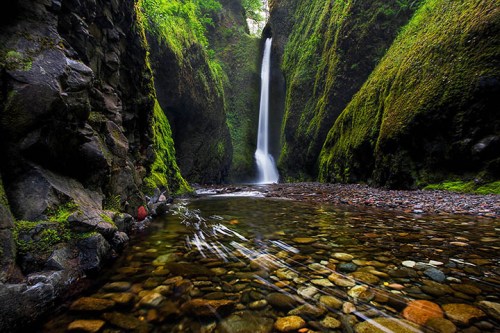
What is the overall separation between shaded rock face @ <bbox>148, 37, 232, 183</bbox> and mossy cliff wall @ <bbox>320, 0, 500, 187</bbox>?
987 cm

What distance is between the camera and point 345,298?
193 centimetres

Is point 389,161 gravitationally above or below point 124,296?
above

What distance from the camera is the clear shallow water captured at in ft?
5.53

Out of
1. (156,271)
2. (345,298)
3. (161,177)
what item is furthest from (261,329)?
(161,177)

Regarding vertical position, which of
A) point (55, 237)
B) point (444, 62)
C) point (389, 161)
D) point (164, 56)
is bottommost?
point (55, 237)

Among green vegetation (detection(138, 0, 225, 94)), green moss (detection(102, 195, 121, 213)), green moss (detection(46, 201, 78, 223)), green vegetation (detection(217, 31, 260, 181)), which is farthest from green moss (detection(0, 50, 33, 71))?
green vegetation (detection(217, 31, 260, 181))

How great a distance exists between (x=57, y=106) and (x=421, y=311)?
369 centimetres

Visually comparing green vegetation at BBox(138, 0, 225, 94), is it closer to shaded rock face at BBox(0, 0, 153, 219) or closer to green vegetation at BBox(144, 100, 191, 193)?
green vegetation at BBox(144, 100, 191, 193)

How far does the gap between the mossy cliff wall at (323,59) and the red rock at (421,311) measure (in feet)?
47.4

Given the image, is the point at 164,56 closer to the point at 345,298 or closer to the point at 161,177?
the point at 161,177

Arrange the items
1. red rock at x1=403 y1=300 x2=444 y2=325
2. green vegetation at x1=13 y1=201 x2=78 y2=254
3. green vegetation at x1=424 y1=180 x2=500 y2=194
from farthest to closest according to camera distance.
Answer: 1. green vegetation at x1=424 y1=180 x2=500 y2=194
2. green vegetation at x1=13 y1=201 x2=78 y2=254
3. red rock at x1=403 y1=300 x2=444 y2=325

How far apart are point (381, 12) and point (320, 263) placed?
1501 cm

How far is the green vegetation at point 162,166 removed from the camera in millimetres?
7352

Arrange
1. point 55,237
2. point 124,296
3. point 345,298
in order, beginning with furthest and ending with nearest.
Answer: point 55,237 → point 124,296 → point 345,298
